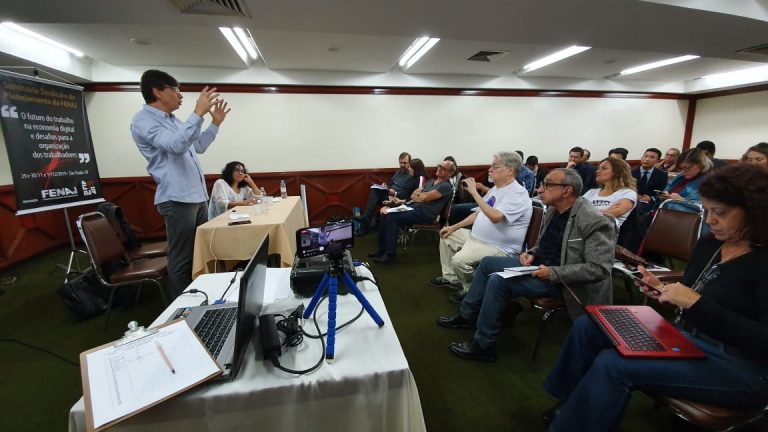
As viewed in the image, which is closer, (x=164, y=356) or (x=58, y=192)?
(x=164, y=356)

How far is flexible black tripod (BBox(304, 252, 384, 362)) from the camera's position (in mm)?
838

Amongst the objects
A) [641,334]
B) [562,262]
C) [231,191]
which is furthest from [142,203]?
[641,334]

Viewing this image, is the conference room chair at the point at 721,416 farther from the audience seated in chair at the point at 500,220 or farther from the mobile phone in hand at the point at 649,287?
the audience seated in chair at the point at 500,220

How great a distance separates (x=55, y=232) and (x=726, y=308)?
6.65 metres

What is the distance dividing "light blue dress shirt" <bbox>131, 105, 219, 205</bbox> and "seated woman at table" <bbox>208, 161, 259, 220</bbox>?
108 centimetres

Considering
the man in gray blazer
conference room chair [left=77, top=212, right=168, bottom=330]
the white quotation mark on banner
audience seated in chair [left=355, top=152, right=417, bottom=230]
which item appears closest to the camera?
the man in gray blazer

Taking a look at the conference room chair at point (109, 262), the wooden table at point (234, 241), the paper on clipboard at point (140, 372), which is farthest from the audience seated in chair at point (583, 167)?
the conference room chair at point (109, 262)

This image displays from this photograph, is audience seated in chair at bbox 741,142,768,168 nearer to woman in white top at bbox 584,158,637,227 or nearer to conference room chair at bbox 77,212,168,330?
woman in white top at bbox 584,158,637,227

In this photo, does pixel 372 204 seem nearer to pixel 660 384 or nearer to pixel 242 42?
pixel 242 42

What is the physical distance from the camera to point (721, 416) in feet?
3.18

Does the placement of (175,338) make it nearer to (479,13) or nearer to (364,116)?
(479,13)

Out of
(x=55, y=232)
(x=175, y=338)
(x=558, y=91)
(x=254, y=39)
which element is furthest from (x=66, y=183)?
(x=558, y=91)

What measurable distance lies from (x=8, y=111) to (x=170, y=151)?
217 centimetres

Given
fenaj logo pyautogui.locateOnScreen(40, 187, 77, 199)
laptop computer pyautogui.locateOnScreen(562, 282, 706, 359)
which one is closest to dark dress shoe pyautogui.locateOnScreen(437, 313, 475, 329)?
laptop computer pyautogui.locateOnScreen(562, 282, 706, 359)
